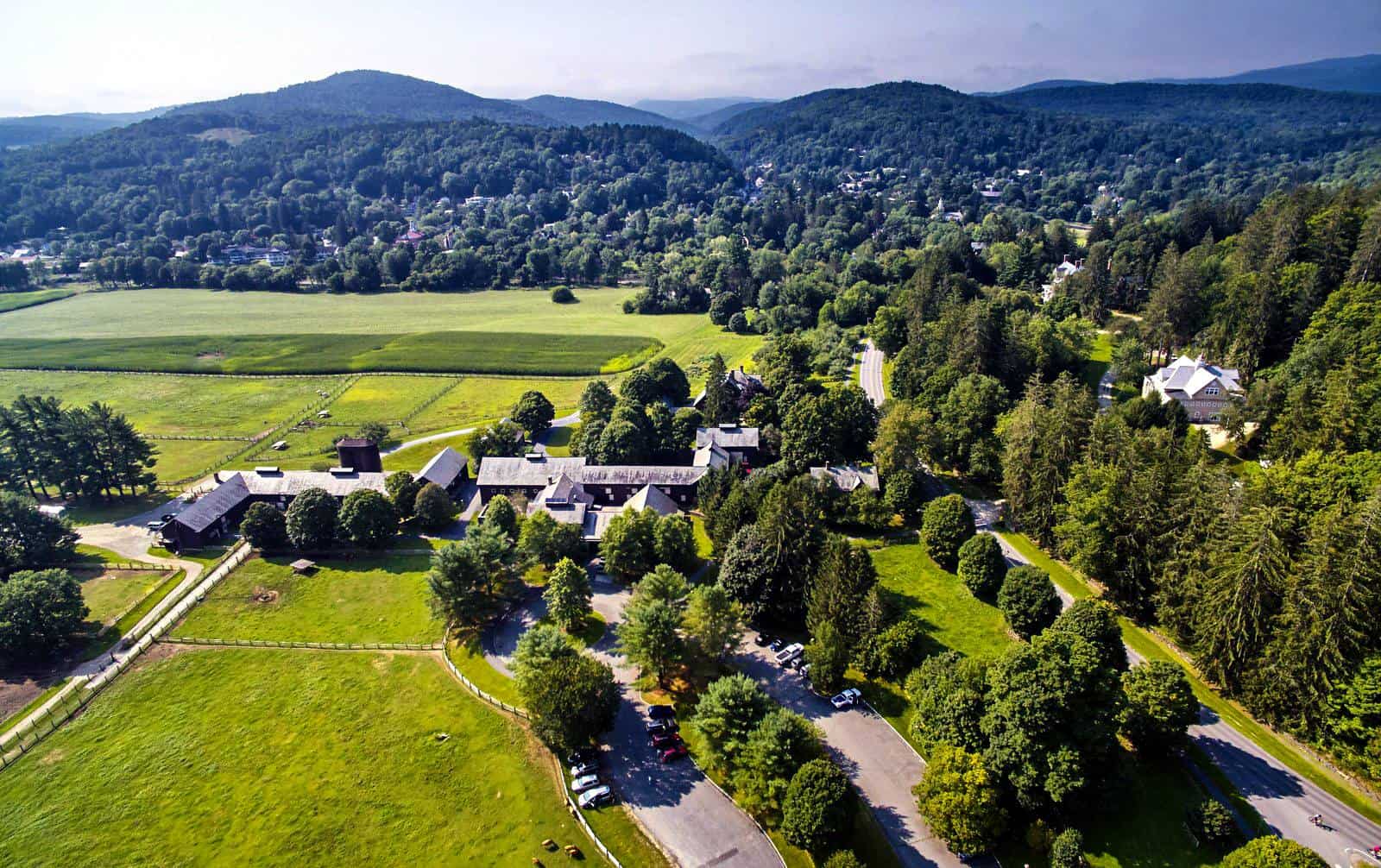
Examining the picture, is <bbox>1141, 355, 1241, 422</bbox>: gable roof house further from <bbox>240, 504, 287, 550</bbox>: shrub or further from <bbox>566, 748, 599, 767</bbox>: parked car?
<bbox>240, 504, 287, 550</bbox>: shrub

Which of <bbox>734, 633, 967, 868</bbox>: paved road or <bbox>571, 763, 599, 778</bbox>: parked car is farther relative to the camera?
<bbox>571, 763, 599, 778</bbox>: parked car

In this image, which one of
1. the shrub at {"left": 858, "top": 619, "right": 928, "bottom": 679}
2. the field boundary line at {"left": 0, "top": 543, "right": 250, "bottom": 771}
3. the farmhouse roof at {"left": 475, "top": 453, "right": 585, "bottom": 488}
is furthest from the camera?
the farmhouse roof at {"left": 475, "top": 453, "right": 585, "bottom": 488}

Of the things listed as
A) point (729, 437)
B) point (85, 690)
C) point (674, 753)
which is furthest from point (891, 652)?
point (85, 690)

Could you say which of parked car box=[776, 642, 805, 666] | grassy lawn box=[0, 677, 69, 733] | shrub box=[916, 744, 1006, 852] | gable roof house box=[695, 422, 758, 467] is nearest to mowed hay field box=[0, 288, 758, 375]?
gable roof house box=[695, 422, 758, 467]

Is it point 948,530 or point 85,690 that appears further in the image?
point 948,530

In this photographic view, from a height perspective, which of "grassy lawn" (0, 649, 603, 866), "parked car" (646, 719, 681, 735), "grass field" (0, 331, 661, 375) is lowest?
"grassy lawn" (0, 649, 603, 866)

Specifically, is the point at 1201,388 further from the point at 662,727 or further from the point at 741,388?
the point at 662,727
